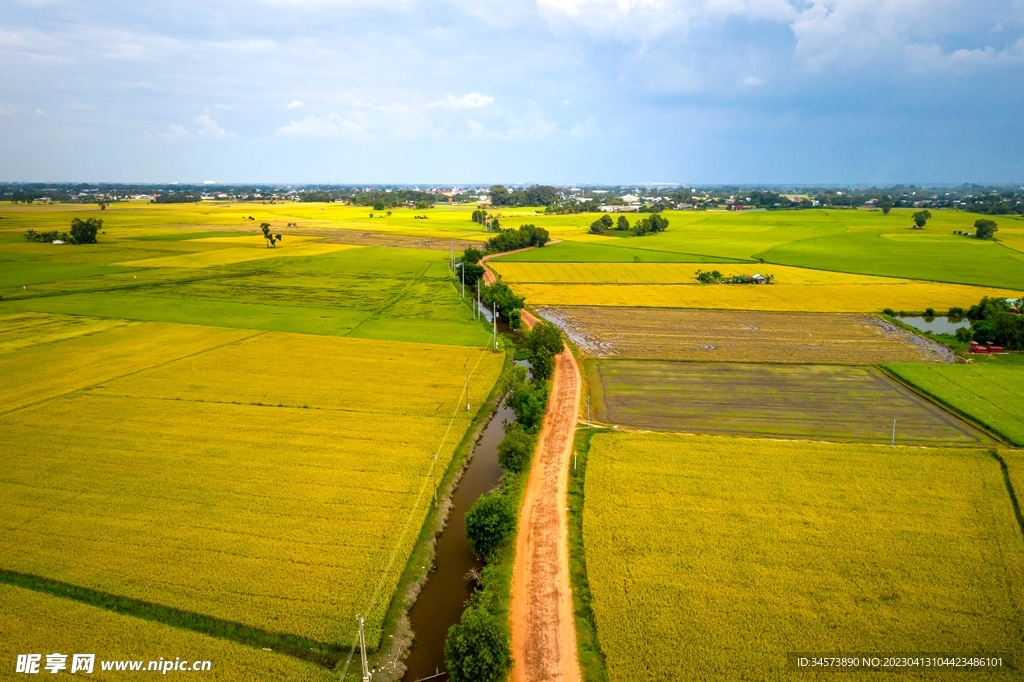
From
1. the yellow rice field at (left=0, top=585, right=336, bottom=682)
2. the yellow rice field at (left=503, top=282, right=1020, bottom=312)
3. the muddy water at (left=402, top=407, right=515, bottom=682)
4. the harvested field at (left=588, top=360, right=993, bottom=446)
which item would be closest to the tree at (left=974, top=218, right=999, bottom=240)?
the yellow rice field at (left=503, top=282, right=1020, bottom=312)

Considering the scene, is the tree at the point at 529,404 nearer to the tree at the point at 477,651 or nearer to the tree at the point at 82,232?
the tree at the point at 477,651

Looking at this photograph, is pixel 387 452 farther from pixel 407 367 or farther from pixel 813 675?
pixel 813 675

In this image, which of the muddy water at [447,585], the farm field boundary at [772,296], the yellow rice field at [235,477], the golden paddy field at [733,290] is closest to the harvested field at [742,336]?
the farm field boundary at [772,296]

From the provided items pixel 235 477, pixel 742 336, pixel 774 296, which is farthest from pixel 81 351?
pixel 774 296

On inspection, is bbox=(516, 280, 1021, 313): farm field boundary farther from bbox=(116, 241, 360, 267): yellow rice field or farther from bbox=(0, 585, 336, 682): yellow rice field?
bbox=(0, 585, 336, 682): yellow rice field

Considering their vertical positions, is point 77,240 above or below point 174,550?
above

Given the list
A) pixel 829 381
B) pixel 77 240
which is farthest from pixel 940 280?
pixel 77 240
